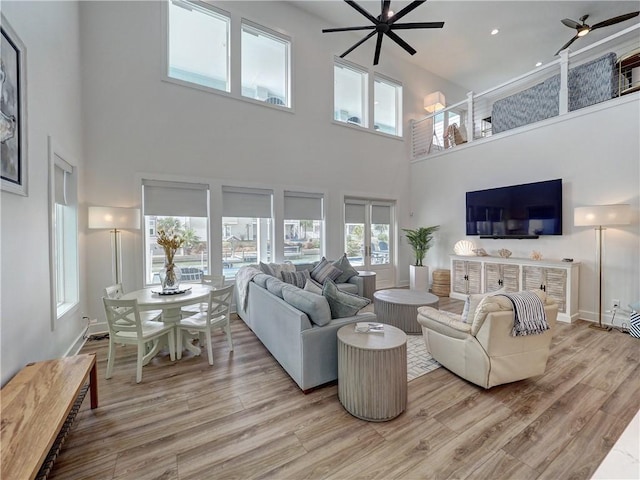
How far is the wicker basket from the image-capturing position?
19.6ft

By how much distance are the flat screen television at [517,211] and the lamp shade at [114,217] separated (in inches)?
241

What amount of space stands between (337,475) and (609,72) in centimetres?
651

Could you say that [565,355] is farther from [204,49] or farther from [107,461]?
[204,49]

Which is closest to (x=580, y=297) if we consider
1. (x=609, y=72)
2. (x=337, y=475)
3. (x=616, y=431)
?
(x=616, y=431)

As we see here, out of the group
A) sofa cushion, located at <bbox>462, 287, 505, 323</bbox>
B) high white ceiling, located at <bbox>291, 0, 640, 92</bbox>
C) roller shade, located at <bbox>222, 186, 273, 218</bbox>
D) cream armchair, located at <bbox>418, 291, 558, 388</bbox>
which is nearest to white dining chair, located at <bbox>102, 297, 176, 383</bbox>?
roller shade, located at <bbox>222, 186, 273, 218</bbox>

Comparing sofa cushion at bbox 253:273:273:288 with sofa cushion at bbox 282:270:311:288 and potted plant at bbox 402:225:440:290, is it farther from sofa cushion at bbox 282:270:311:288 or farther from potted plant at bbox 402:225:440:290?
potted plant at bbox 402:225:440:290

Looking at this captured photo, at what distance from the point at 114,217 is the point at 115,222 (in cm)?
7

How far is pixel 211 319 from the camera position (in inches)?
121

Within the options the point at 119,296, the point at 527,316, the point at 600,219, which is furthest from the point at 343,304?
the point at 600,219

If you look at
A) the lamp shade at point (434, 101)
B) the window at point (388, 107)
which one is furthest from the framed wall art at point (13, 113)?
the lamp shade at point (434, 101)

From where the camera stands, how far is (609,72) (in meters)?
4.23

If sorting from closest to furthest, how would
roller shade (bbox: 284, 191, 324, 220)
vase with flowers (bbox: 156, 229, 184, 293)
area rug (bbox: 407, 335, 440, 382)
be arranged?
area rug (bbox: 407, 335, 440, 382)
vase with flowers (bbox: 156, 229, 184, 293)
roller shade (bbox: 284, 191, 324, 220)

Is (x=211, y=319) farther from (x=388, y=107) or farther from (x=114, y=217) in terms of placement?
(x=388, y=107)

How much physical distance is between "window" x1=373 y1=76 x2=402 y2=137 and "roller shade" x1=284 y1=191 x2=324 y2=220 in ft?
8.71
